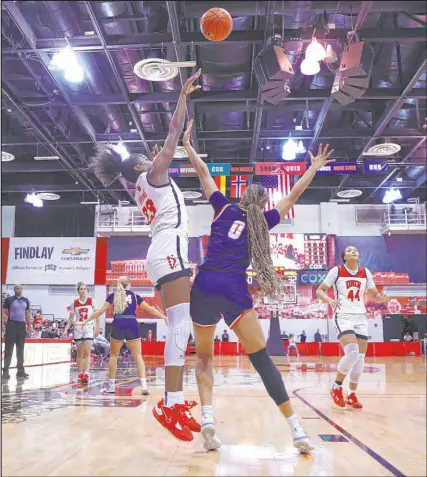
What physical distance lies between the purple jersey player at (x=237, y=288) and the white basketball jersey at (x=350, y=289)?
255 cm

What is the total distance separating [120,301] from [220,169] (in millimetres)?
9092

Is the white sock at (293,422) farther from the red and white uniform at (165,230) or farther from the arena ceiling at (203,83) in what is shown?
the arena ceiling at (203,83)

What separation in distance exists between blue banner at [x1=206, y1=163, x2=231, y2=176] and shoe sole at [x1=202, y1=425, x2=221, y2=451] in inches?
502

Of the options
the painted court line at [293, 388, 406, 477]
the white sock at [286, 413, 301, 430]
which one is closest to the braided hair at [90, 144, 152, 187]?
the white sock at [286, 413, 301, 430]

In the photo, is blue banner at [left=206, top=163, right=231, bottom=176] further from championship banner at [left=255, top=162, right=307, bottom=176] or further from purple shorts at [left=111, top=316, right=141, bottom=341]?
purple shorts at [left=111, top=316, right=141, bottom=341]

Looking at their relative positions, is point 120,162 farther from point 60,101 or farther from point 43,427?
point 60,101

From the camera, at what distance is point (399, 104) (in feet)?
42.2

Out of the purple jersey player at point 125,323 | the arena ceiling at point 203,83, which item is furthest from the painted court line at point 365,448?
the arena ceiling at point 203,83

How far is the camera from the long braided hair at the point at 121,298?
276 inches

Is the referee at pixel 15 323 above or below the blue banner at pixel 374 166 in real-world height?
below

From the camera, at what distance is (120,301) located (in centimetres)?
705

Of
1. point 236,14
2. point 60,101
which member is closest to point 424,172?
point 236,14

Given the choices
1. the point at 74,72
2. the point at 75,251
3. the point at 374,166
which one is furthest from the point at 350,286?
the point at 75,251

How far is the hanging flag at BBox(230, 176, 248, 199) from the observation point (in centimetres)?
1533
